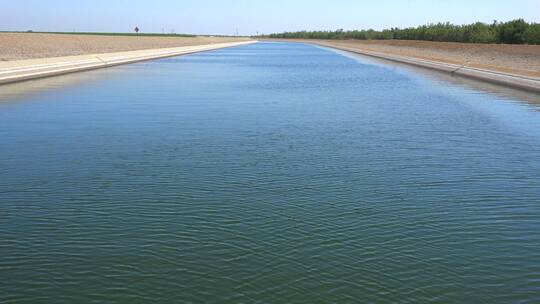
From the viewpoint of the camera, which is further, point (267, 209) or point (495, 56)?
point (495, 56)

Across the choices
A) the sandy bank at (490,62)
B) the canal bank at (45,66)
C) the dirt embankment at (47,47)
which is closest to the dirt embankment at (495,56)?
the sandy bank at (490,62)

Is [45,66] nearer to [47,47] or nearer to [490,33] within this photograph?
[47,47]

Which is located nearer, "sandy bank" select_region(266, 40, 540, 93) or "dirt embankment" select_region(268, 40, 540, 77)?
"sandy bank" select_region(266, 40, 540, 93)

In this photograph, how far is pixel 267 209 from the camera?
908 cm

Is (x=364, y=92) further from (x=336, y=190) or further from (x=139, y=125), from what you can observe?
(x=336, y=190)

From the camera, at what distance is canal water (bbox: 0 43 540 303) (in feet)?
20.9

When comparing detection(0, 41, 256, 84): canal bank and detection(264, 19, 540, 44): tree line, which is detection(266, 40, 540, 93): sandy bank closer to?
detection(264, 19, 540, 44): tree line

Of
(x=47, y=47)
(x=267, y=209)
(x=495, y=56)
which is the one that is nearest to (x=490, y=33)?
(x=495, y=56)

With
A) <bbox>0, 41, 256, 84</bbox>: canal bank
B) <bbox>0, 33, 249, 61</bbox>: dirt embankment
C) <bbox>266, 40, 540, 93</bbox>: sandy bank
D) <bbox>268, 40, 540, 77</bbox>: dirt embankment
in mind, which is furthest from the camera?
<bbox>0, 33, 249, 61</bbox>: dirt embankment

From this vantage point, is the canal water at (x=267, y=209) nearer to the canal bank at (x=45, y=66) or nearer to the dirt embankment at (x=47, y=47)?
the canal bank at (x=45, y=66)

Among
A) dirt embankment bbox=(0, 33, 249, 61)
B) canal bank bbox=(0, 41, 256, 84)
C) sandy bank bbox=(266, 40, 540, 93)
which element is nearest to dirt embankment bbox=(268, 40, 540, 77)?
sandy bank bbox=(266, 40, 540, 93)

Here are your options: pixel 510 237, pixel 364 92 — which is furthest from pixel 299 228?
pixel 364 92

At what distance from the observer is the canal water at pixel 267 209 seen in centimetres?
636

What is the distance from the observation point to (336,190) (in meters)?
10.3
